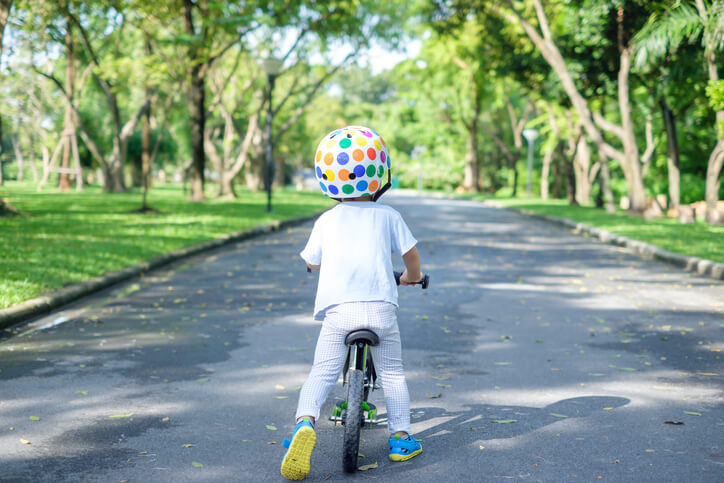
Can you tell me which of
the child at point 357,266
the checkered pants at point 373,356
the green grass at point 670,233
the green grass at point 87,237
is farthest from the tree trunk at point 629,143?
the checkered pants at point 373,356

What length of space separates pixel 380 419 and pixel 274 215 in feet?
61.5

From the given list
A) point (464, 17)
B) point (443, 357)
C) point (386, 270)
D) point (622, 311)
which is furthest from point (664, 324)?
point (464, 17)

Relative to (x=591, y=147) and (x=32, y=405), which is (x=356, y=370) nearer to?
(x=32, y=405)

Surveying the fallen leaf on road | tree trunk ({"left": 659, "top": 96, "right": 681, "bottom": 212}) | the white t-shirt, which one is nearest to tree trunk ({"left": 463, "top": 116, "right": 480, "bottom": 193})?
tree trunk ({"left": 659, "top": 96, "right": 681, "bottom": 212})

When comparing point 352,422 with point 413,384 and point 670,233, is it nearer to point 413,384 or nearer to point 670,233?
point 413,384

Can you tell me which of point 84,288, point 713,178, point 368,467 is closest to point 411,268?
point 368,467

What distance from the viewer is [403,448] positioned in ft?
13.0

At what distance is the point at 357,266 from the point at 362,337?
0.35 metres

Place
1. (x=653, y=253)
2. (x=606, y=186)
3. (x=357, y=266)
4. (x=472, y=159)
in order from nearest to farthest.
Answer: (x=357, y=266)
(x=653, y=253)
(x=606, y=186)
(x=472, y=159)

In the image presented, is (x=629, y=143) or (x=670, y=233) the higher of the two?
(x=629, y=143)

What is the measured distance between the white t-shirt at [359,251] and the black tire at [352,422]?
1.29 ft

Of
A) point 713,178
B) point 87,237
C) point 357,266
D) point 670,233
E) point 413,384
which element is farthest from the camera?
point 713,178

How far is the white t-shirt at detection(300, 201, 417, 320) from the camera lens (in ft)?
12.8

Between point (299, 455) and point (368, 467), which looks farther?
point (368, 467)
